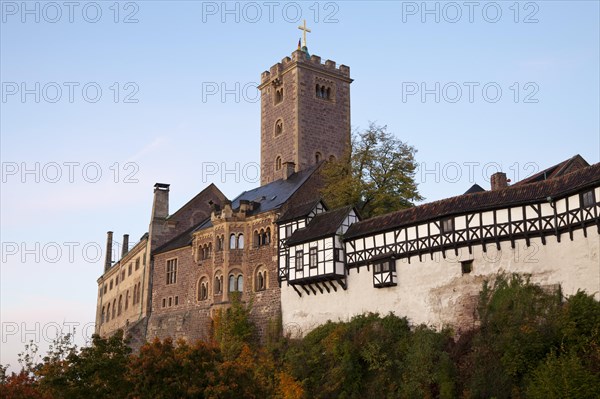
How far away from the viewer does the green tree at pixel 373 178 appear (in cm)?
4981

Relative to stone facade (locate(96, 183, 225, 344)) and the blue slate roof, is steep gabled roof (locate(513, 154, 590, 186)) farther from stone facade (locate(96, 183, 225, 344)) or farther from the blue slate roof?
stone facade (locate(96, 183, 225, 344))

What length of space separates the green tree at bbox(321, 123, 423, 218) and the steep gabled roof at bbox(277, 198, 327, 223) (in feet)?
9.43

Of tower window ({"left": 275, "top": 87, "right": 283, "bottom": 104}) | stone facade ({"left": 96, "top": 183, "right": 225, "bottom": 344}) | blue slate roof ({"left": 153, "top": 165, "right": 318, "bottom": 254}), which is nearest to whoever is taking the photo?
blue slate roof ({"left": 153, "top": 165, "right": 318, "bottom": 254})

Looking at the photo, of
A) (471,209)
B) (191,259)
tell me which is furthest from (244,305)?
(471,209)

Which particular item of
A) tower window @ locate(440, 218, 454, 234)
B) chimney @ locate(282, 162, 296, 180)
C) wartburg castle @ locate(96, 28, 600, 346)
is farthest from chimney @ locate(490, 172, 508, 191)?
chimney @ locate(282, 162, 296, 180)

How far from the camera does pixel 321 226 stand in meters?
44.9

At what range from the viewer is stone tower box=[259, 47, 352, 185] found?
64000 mm

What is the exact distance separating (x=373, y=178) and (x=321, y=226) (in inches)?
295

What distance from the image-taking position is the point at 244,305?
4906 cm

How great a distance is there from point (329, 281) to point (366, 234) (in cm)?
361

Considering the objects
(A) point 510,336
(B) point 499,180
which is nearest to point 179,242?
A: (B) point 499,180

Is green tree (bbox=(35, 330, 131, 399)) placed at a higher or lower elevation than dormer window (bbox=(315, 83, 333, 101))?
lower

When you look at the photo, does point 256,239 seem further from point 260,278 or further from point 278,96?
point 278,96

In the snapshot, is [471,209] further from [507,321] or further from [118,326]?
[118,326]
